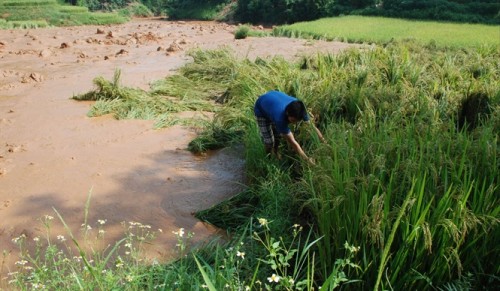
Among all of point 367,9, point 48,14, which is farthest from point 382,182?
point 48,14

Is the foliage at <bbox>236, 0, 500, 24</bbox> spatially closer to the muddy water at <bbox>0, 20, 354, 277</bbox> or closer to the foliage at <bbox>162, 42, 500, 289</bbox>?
the muddy water at <bbox>0, 20, 354, 277</bbox>

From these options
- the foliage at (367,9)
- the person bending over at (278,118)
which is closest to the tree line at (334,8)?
the foliage at (367,9)

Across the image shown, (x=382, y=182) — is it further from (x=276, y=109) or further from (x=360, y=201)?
(x=276, y=109)

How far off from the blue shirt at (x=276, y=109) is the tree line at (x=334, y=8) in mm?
16948

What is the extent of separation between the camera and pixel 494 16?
62.1ft

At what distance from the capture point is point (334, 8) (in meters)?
26.0

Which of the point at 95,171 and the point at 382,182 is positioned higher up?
the point at 382,182

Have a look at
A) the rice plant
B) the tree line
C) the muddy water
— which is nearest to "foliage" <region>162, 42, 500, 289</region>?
the rice plant

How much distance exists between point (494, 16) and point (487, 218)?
64.1ft

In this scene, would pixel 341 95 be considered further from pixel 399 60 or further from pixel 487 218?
pixel 487 218

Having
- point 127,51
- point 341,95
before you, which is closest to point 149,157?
point 341,95

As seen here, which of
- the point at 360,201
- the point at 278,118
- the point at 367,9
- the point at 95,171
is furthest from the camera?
the point at 367,9

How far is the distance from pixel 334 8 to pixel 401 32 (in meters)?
11.2

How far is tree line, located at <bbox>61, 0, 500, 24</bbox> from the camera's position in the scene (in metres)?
19.8
